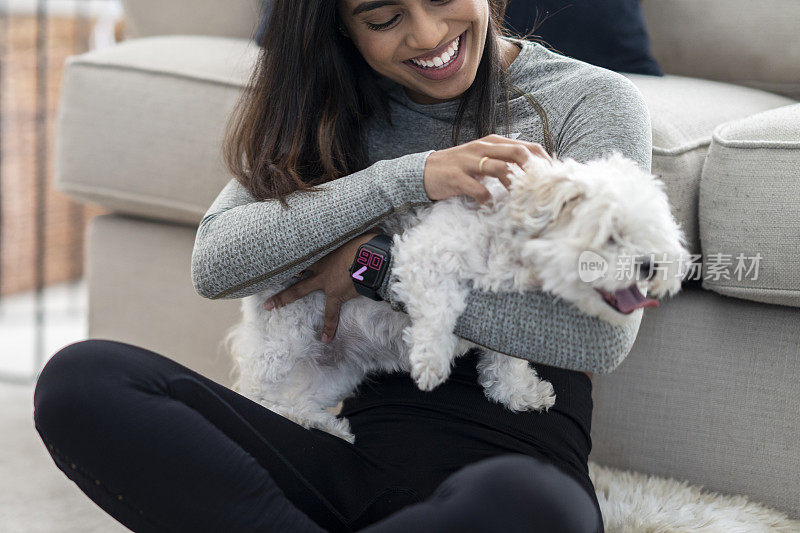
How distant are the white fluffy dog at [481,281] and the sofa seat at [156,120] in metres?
0.52

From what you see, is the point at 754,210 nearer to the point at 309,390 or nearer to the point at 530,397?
the point at 530,397

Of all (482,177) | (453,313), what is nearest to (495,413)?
(453,313)

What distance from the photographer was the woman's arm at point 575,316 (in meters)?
0.98

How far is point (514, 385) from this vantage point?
1.11 meters

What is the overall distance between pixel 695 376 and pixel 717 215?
31 cm

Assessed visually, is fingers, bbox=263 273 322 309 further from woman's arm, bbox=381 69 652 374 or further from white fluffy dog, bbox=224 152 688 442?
woman's arm, bbox=381 69 652 374

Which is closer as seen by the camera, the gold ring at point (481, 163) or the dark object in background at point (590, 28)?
the gold ring at point (481, 163)

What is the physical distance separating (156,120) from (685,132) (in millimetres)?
1162

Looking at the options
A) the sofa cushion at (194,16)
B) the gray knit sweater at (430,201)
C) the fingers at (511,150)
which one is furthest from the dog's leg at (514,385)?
the sofa cushion at (194,16)

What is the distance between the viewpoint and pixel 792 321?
1.27 m

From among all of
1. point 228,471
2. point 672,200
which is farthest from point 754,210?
point 228,471

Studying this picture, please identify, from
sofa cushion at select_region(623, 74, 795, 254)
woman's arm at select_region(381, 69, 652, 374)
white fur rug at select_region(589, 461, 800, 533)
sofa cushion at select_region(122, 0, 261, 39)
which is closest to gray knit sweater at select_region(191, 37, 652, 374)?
woman's arm at select_region(381, 69, 652, 374)

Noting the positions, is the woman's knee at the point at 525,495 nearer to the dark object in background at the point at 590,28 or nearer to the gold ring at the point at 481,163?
the gold ring at the point at 481,163

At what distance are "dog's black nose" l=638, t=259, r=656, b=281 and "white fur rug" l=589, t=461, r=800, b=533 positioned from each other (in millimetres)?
510
